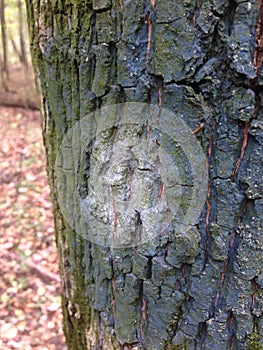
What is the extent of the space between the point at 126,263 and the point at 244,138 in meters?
0.49

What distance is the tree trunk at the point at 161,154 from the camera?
71 centimetres

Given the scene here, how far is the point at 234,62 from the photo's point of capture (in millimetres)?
684

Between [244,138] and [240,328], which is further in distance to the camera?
[240,328]

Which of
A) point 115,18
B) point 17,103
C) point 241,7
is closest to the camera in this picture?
point 241,7

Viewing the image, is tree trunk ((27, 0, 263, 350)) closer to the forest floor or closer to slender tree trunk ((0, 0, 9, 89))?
the forest floor

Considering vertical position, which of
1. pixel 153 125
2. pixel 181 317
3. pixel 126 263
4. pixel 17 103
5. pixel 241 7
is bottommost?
Result: pixel 17 103

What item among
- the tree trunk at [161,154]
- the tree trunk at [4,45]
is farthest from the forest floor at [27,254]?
the tree trunk at [4,45]

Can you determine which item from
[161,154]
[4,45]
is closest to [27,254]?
[161,154]

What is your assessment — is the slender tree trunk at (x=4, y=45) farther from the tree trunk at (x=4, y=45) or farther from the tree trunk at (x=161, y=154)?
the tree trunk at (x=161, y=154)

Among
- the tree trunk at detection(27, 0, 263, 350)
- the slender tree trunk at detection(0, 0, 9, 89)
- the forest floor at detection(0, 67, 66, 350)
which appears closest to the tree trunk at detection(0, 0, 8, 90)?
the slender tree trunk at detection(0, 0, 9, 89)

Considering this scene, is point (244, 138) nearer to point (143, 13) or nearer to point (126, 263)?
point (143, 13)

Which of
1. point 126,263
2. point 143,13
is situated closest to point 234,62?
point 143,13

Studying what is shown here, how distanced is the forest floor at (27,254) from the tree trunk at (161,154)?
1.50 metres

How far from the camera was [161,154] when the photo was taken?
849 millimetres
